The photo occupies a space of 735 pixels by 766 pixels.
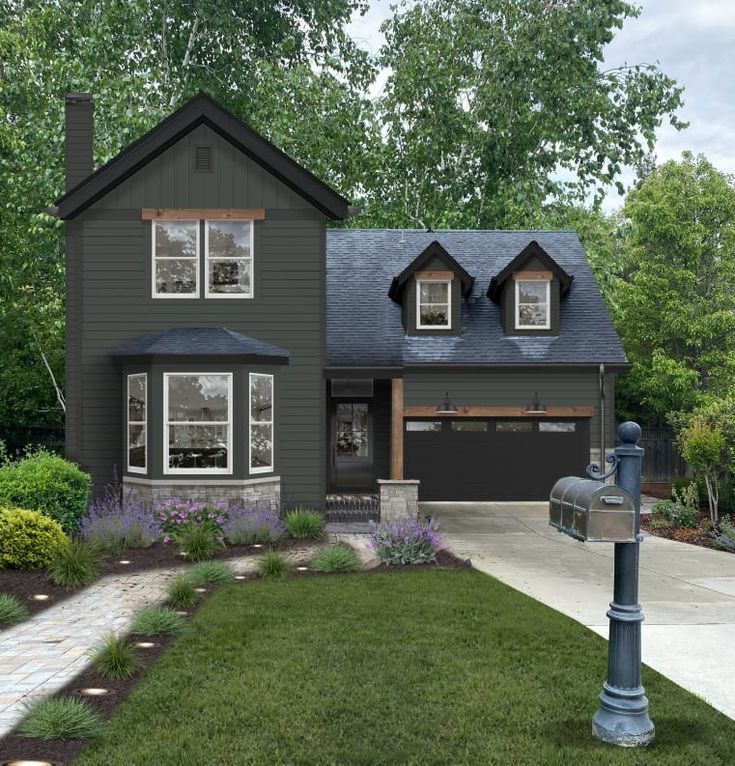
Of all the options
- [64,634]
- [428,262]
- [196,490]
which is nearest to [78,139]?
[196,490]

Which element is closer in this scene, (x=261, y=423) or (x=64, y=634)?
(x=64, y=634)

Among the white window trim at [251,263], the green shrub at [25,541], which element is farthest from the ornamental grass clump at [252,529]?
the white window trim at [251,263]

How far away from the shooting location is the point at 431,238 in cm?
2322

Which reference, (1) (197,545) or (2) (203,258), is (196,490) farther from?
(2) (203,258)

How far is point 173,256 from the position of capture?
15.9m

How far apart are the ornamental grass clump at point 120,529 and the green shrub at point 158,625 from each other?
4.35m

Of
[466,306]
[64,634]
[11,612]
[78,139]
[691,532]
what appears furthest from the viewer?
[466,306]

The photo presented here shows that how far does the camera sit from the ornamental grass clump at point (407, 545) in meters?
11.7

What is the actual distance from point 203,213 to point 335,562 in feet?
25.2

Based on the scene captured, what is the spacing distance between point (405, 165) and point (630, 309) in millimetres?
Answer: 9698

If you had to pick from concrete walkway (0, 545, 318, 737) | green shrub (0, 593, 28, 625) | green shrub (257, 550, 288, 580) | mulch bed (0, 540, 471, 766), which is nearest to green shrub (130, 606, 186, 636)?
mulch bed (0, 540, 471, 766)

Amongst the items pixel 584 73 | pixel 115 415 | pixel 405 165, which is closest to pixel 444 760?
pixel 115 415

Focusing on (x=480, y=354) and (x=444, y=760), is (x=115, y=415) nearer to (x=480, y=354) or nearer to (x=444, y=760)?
(x=480, y=354)

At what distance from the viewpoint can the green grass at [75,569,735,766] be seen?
5219 millimetres
